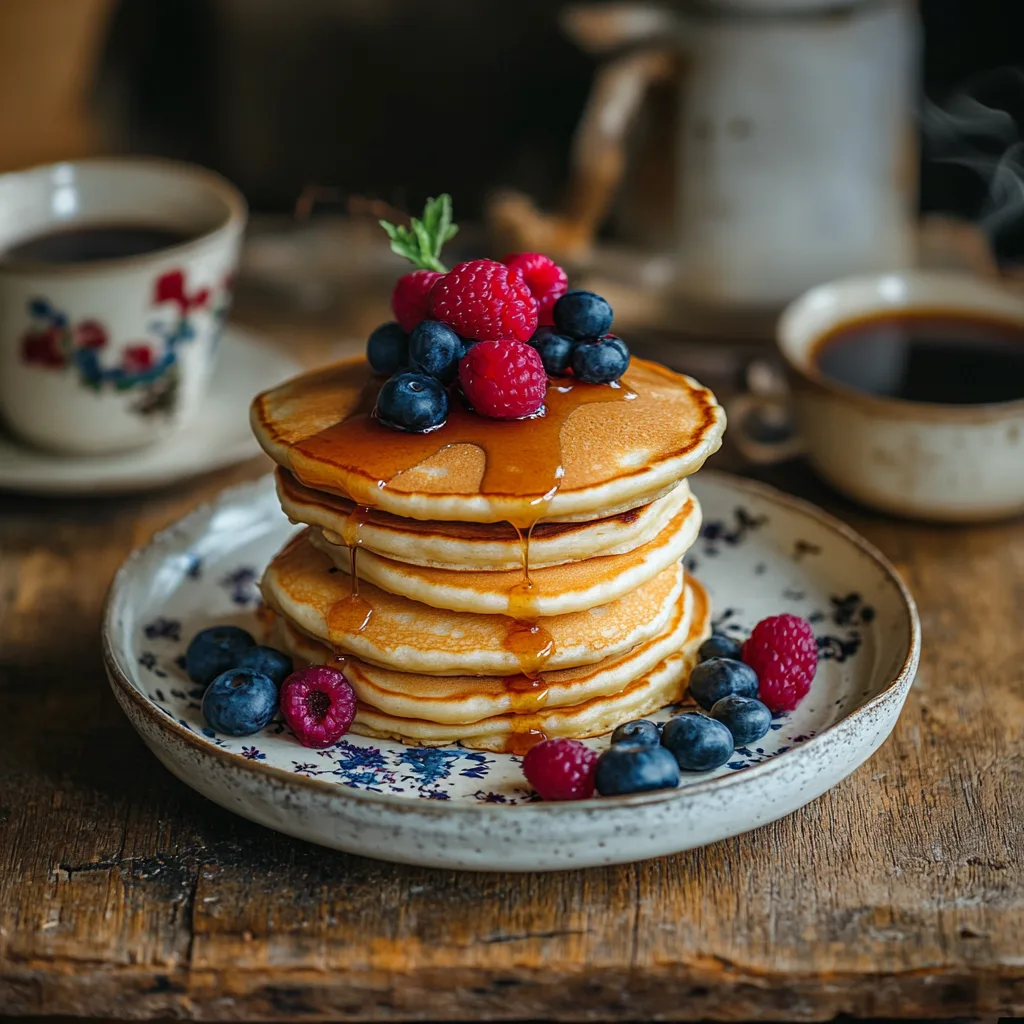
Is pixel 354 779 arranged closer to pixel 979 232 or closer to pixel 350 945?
pixel 350 945

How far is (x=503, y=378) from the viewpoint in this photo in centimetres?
118

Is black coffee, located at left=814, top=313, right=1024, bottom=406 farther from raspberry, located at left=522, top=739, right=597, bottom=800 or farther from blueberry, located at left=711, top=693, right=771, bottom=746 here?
raspberry, located at left=522, top=739, right=597, bottom=800

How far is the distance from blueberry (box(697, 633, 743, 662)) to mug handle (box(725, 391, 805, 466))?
659 mm

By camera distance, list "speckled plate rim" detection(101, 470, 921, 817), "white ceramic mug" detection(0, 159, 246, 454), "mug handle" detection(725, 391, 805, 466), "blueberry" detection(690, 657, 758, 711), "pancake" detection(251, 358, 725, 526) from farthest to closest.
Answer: "mug handle" detection(725, 391, 805, 466)
"white ceramic mug" detection(0, 159, 246, 454)
"blueberry" detection(690, 657, 758, 711)
"pancake" detection(251, 358, 725, 526)
"speckled plate rim" detection(101, 470, 921, 817)

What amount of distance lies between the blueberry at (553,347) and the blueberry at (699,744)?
1.21 ft

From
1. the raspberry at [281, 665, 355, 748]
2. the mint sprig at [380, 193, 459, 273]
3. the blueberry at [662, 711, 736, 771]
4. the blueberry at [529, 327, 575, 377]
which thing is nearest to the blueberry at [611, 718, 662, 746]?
the blueberry at [662, 711, 736, 771]

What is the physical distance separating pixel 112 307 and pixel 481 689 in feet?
2.89

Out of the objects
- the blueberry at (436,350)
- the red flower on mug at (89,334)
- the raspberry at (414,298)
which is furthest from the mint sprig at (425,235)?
the red flower on mug at (89,334)

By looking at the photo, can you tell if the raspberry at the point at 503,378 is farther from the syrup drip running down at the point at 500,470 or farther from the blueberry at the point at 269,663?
the blueberry at the point at 269,663

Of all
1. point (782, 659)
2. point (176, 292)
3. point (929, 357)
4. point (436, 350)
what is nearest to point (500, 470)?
point (436, 350)

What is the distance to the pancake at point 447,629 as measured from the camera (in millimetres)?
1207

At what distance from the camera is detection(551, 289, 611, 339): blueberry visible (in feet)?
4.15

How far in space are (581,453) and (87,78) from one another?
8.13 ft

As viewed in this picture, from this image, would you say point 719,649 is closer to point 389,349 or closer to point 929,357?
point 389,349
